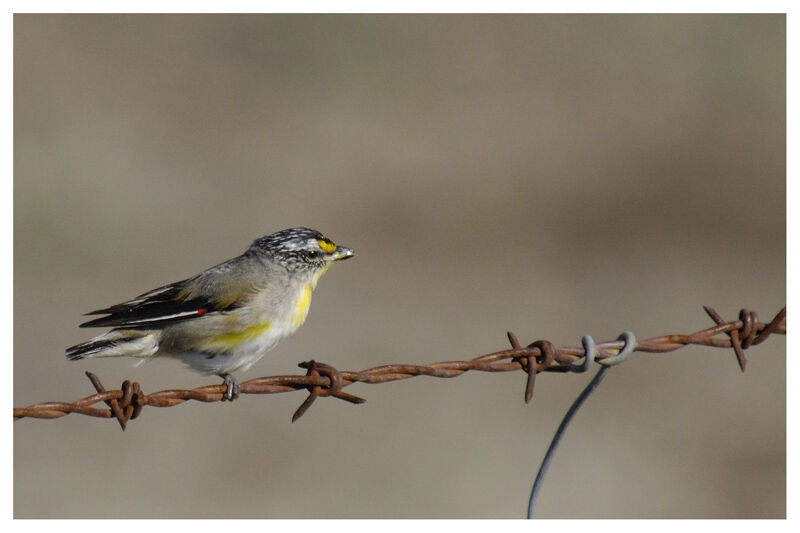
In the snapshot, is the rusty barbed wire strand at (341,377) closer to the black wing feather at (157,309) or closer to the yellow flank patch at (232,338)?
the black wing feather at (157,309)

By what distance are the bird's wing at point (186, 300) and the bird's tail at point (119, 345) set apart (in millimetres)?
152

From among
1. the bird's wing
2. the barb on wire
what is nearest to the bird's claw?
the bird's wing

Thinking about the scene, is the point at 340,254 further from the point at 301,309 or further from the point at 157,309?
the point at 157,309

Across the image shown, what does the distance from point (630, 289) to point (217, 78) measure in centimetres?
913

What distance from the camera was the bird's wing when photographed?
700 cm

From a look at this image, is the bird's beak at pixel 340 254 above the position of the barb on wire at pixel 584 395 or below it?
above

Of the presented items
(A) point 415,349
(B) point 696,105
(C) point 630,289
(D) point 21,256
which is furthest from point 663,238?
(D) point 21,256

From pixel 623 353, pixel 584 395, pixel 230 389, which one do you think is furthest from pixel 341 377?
pixel 623 353

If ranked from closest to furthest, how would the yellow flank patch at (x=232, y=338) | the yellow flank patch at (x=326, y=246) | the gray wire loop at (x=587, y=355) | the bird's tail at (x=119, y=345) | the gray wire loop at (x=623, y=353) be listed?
1. the gray wire loop at (x=587, y=355)
2. the gray wire loop at (x=623, y=353)
3. the bird's tail at (x=119, y=345)
4. the yellow flank patch at (x=232, y=338)
5. the yellow flank patch at (x=326, y=246)

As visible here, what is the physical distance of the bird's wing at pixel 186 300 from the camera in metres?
7.00

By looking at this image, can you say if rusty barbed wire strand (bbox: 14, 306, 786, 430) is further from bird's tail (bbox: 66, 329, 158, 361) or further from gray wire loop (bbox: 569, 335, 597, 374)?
bird's tail (bbox: 66, 329, 158, 361)

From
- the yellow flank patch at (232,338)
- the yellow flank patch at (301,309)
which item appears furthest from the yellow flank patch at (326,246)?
the yellow flank patch at (232,338)

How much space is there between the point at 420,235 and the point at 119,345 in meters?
11.4

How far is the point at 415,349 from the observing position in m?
15.7
